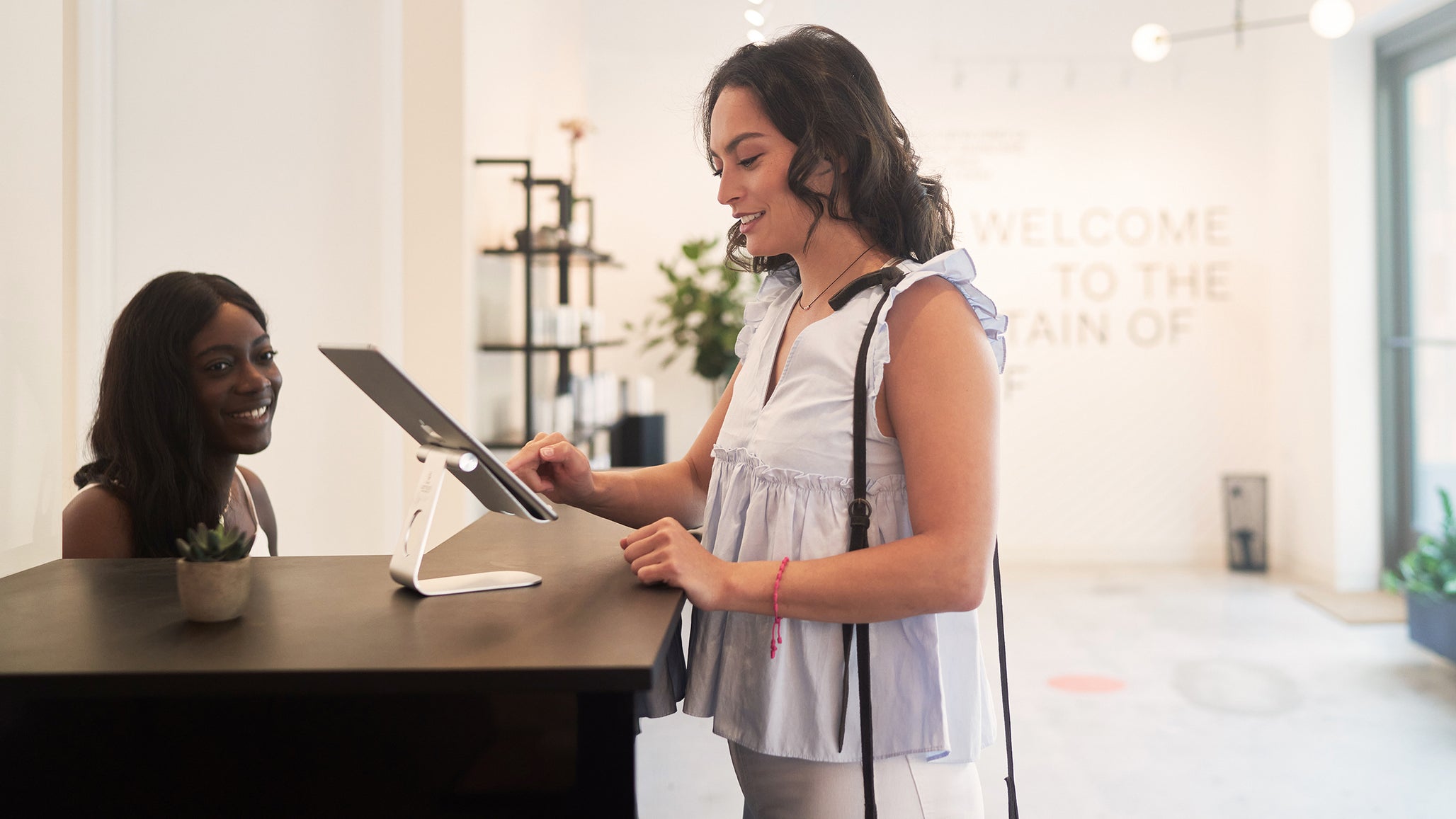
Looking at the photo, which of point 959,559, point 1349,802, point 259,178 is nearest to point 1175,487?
point 1349,802

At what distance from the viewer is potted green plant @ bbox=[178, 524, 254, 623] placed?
3.41ft

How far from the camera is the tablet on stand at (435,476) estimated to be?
3.54 feet

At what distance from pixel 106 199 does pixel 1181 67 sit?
5936 mm

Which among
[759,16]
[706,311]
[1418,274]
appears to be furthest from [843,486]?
[759,16]

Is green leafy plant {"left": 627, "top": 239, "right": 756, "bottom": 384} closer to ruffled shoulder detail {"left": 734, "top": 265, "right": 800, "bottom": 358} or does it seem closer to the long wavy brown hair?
ruffled shoulder detail {"left": 734, "top": 265, "right": 800, "bottom": 358}

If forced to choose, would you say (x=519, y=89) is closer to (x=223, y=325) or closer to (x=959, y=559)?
(x=223, y=325)

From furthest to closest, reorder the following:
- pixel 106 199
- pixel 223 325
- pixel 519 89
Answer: pixel 519 89 < pixel 106 199 < pixel 223 325

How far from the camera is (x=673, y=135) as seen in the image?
263 inches

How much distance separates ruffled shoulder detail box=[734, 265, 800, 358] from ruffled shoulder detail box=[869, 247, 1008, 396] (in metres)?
0.25

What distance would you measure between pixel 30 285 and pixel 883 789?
132 cm

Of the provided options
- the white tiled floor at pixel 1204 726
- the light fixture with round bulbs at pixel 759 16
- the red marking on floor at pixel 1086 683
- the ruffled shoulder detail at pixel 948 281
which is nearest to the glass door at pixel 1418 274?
the white tiled floor at pixel 1204 726

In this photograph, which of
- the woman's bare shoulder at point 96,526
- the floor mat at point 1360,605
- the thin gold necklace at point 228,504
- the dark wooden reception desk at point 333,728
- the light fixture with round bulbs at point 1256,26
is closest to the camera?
the dark wooden reception desk at point 333,728

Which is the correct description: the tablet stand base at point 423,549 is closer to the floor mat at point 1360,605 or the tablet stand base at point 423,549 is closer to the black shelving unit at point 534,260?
the black shelving unit at point 534,260

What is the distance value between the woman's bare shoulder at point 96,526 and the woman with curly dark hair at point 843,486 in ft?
2.87
